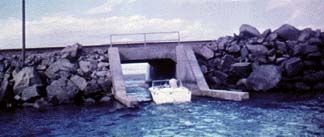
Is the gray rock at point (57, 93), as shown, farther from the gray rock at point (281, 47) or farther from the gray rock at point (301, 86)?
the gray rock at point (281, 47)

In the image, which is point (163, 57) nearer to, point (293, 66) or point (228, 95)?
point (228, 95)

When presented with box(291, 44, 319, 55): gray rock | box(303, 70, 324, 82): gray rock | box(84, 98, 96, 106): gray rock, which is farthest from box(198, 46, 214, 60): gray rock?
box(84, 98, 96, 106): gray rock

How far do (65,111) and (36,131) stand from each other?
5.74 metres

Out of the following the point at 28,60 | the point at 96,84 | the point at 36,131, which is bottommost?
the point at 36,131

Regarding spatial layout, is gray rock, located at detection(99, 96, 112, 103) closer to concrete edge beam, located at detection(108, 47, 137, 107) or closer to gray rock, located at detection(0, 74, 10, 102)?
concrete edge beam, located at detection(108, 47, 137, 107)

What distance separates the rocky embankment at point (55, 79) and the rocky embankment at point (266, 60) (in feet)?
35.1

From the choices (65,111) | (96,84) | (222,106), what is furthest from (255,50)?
(65,111)

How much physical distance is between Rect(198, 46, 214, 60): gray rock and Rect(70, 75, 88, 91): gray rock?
40.6ft

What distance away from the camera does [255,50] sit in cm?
3381

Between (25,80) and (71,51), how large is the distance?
539 centimetres

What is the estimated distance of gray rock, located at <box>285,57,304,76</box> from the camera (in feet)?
103

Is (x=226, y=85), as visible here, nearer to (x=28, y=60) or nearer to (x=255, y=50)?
(x=255, y=50)

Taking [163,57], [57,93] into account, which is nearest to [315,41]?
A: [163,57]

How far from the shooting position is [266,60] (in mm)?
32844
